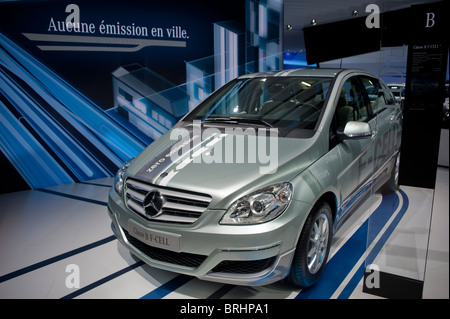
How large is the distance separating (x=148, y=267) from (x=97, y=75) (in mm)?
3033

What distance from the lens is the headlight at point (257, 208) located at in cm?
181

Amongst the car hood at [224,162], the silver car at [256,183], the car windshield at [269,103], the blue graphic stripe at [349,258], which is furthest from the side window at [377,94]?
the car hood at [224,162]

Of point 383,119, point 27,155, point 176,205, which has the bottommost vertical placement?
point 27,155

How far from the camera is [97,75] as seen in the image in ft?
15.3

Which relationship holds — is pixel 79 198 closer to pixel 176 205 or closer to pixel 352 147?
pixel 176 205

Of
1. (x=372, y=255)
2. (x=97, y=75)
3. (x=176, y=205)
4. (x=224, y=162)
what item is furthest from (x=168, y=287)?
(x=97, y=75)

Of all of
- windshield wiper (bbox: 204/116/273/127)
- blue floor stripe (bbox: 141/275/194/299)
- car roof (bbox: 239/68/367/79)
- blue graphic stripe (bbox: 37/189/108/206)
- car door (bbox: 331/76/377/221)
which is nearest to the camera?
blue floor stripe (bbox: 141/275/194/299)

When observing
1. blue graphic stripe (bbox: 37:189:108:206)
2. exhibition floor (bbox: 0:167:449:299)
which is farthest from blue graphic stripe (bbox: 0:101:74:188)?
exhibition floor (bbox: 0:167:449:299)

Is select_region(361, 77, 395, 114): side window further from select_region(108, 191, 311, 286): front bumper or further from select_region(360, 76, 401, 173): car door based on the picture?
select_region(108, 191, 311, 286): front bumper

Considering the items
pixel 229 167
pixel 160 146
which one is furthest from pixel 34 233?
pixel 229 167

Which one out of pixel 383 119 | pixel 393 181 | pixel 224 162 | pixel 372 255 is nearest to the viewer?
pixel 224 162

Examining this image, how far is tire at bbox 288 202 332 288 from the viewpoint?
198cm

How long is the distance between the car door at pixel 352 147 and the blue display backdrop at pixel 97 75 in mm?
3023

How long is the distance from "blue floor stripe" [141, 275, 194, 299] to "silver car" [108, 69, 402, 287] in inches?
10.1
